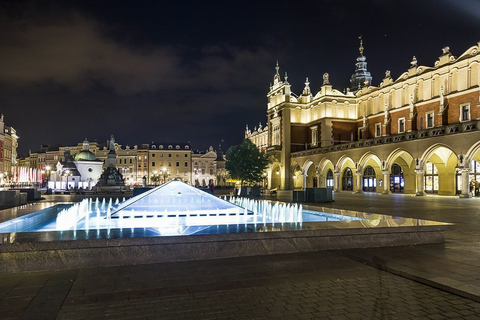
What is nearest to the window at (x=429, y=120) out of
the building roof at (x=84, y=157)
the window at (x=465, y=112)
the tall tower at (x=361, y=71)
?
the window at (x=465, y=112)

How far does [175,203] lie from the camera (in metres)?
12.0

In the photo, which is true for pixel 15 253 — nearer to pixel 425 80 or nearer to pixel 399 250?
pixel 399 250

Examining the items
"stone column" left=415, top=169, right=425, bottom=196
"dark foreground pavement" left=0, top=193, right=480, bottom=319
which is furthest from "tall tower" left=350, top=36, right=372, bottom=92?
"dark foreground pavement" left=0, top=193, right=480, bottom=319

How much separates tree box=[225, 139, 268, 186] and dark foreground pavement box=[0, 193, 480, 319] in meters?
39.2

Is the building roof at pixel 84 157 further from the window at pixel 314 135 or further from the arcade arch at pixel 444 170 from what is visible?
the arcade arch at pixel 444 170

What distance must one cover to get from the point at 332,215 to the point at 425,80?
3172 centimetres

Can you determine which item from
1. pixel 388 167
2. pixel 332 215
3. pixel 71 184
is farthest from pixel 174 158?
pixel 332 215

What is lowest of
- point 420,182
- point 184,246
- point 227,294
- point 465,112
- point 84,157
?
point 227,294

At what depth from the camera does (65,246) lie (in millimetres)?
5914

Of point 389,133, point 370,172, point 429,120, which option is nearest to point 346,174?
point 370,172

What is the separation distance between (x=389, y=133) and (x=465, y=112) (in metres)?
9.77

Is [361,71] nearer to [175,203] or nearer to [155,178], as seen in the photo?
[155,178]

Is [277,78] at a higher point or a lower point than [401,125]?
higher

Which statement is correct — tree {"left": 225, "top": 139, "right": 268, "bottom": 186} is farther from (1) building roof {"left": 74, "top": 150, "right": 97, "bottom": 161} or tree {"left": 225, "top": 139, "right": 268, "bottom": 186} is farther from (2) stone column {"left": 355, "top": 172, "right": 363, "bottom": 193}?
(1) building roof {"left": 74, "top": 150, "right": 97, "bottom": 161}
